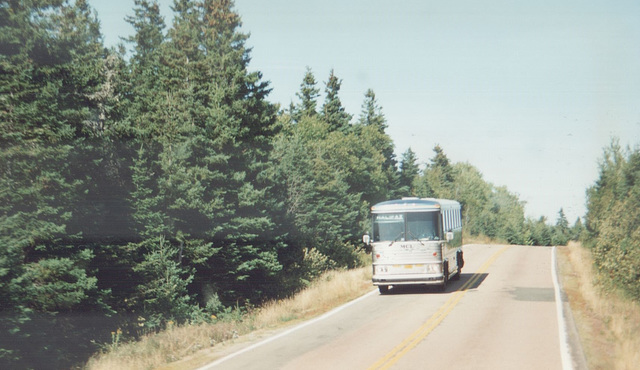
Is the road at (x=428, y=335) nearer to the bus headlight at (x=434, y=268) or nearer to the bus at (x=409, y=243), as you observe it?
the bus at (x=409, y=243)

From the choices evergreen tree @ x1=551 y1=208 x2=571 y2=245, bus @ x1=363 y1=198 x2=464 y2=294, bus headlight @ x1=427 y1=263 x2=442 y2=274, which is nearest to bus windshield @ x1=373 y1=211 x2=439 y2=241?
bus @ x1=363 y1=198 x2=464 y2=294

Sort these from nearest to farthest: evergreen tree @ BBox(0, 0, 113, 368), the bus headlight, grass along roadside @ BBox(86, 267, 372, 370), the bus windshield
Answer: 1. grass along roadside @ BBox(86, 267, 372, 370)
2. evergreen tree @ BBox(0, 0, 113, 368)
3. the bus headlight
4. the bus windshield

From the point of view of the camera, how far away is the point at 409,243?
20.6 meters

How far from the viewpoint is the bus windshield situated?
67.9ft

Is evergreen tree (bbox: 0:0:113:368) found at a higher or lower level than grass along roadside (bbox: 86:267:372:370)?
higher

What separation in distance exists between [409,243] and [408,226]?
0.65 meters

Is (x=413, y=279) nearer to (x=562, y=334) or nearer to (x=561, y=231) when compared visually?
(x=562, y=334)

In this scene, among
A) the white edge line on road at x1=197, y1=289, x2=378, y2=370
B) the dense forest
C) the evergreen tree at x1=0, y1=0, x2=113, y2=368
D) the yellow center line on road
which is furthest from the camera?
the dense forest

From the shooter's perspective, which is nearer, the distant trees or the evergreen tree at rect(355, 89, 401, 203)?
the distant trees

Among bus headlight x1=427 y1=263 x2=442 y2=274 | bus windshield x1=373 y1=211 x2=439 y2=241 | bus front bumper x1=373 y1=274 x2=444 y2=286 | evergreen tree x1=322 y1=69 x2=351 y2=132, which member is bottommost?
bus front bumper x1=373 y1=274 x2=444 y2=286

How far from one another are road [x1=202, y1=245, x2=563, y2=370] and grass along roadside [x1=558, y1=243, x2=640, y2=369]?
0.74 meters

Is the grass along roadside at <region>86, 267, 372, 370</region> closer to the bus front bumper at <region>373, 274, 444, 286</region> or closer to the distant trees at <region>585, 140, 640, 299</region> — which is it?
the bus front bumper at <region>373, 274, 444, 286</region>

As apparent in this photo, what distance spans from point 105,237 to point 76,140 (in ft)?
15.8

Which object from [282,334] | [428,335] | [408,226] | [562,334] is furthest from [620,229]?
[282,334]
